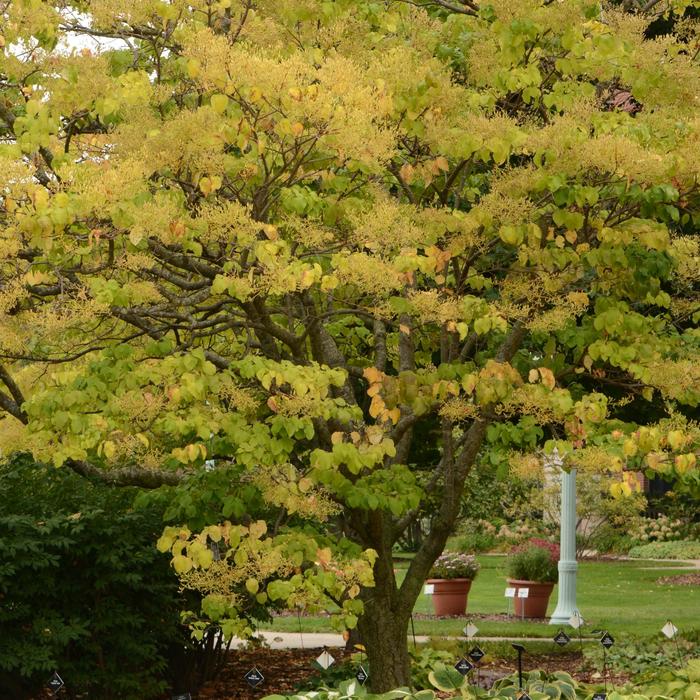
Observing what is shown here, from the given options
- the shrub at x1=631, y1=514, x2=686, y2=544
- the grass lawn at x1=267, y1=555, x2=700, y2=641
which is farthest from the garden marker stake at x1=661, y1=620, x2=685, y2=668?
the shrub at x1=631, y1=514, x2=686, y2=544

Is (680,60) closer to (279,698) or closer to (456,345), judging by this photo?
(456,345)

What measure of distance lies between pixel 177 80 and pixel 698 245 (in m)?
3.82

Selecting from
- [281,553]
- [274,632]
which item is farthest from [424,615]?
[281,553]

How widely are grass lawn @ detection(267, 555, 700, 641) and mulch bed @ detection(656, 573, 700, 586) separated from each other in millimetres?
238

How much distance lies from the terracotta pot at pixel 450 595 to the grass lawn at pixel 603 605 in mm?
394

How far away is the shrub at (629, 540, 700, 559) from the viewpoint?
97.2 ft

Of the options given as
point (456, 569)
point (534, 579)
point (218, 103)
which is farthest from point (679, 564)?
point (218, 103)

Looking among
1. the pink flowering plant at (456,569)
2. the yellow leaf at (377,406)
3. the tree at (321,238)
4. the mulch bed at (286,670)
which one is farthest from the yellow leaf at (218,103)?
the pink flowering plant at (456,569)

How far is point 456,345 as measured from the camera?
27.3 ft

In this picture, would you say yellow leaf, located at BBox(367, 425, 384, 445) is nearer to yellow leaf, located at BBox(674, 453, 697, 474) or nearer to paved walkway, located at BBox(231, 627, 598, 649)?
yellow leaf, located at BBox(674, 453, 697, 474)

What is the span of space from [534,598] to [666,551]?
13810mm

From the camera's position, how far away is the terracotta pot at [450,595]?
17200mm

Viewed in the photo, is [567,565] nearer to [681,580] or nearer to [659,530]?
[681,580]

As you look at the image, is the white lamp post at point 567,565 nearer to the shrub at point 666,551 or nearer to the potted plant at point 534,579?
the potted plant at point 534,579
